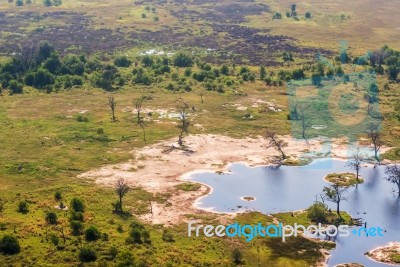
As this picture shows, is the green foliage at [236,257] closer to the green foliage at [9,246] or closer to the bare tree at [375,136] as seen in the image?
the green foliage at [9,246]

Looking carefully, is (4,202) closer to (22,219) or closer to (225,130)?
(22,219)

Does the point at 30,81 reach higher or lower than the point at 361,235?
higher

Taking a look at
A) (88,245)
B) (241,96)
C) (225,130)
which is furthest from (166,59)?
(88,245)

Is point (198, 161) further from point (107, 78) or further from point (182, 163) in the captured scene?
point (107, 78)

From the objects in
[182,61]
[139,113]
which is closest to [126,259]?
[139,113]

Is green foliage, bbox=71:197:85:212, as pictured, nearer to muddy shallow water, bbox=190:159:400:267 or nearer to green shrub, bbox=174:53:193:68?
muddy shallow water, bbox=190:159:400:267

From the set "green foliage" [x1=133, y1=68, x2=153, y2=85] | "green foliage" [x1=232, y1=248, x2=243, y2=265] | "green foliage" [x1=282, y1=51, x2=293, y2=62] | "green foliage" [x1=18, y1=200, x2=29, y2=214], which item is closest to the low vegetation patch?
"green foliage" [x1=232, y1=248, x2=243, y2=265]
